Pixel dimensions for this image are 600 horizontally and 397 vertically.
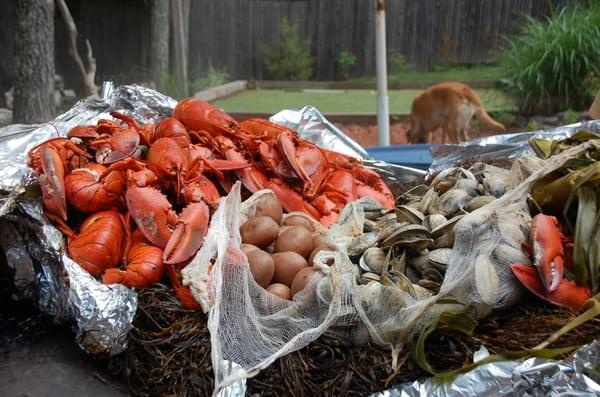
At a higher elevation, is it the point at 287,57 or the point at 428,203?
the point at 287,57

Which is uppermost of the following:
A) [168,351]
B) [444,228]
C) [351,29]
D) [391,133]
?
[351,29]

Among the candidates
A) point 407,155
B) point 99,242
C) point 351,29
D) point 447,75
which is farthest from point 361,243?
point 351,29

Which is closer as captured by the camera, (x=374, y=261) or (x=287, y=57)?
(x=374, y=261)

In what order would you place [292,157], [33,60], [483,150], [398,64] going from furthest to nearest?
[398,64] → [33,60] → [483,150] → [292,157]

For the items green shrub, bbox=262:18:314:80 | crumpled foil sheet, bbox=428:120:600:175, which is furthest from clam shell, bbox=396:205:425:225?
green shrub, bbox=262:18:314:80

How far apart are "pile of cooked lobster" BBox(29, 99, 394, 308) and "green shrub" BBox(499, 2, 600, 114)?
6476mm

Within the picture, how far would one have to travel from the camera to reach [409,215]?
2365mm

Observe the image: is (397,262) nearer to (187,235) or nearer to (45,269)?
(187,235)

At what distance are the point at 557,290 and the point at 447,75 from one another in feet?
38.9

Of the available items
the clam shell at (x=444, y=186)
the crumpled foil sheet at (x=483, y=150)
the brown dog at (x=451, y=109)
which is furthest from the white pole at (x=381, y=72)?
the clam shell at (x=444, y=186)

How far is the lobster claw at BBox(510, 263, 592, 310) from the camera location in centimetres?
188

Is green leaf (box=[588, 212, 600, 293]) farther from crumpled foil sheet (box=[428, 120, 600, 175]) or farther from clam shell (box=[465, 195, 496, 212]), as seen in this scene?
crumpled foil sheet (box=[428, 120, 600, 175])

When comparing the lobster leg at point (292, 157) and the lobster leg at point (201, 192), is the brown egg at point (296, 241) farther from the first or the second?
the lobster leg at point (292, 157)

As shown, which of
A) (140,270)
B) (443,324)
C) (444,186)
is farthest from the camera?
(444,186)
